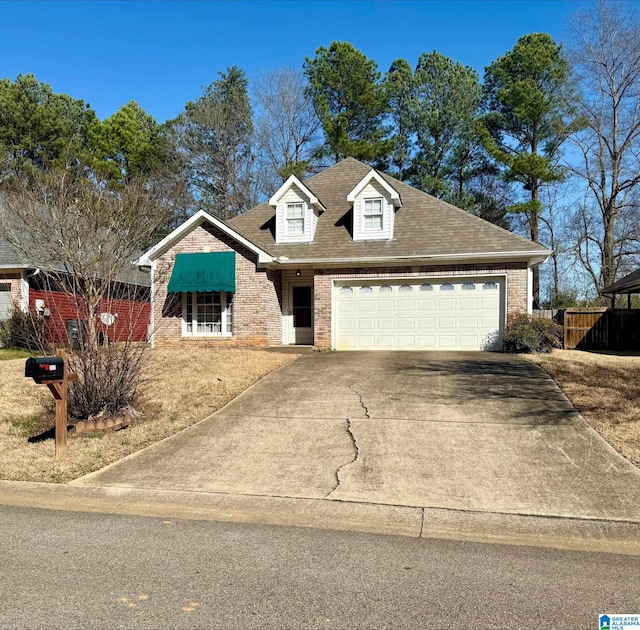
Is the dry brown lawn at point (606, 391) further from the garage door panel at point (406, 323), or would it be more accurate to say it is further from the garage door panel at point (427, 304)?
the garage door panel at point (406, 323)

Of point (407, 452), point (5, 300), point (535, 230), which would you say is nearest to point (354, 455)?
point (407, 452)

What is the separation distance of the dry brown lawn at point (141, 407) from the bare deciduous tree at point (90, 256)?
59 centimetres

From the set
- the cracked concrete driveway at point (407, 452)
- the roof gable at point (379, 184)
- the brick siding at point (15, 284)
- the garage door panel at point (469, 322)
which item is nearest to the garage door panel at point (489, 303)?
the garage door panel at point (469, 322)

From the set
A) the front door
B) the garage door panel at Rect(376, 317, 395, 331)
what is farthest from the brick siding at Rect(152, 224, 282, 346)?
the garage door panel at Rect(376, 317, 395, 331)

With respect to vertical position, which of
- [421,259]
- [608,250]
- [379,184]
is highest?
[379,184]

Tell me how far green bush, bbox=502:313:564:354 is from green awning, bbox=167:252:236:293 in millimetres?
8382

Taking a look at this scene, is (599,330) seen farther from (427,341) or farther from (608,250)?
(608,250)

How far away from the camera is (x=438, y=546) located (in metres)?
4.77

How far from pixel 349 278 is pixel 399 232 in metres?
2.52

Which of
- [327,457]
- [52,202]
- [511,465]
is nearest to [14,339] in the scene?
[52,202]

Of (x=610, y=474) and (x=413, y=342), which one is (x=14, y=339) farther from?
(x=610, y=474)

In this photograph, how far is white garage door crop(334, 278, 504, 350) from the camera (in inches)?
646

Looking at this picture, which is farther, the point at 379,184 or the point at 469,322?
the point at 379,184

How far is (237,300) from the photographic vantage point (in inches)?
685
